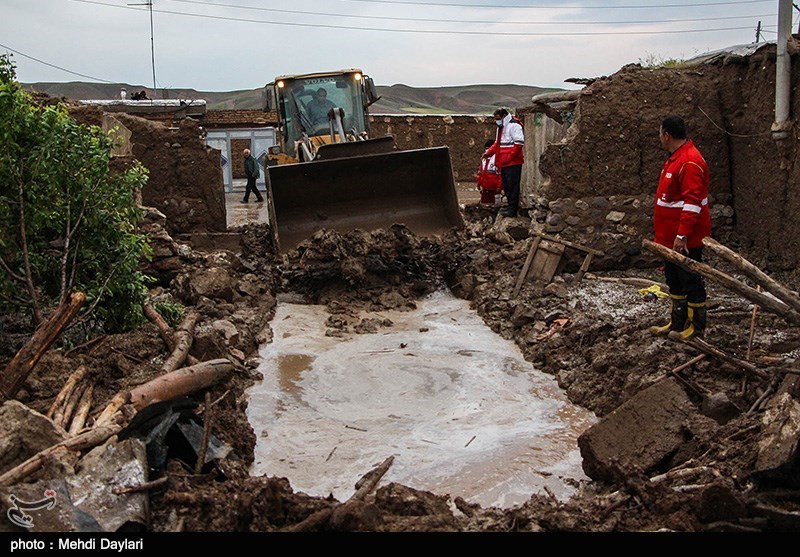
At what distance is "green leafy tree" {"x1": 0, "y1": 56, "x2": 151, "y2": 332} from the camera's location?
19.6 feet

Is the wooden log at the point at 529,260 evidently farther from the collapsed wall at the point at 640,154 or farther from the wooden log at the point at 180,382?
the wooden log at the point at 180,382

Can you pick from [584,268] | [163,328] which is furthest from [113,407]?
[584,268]

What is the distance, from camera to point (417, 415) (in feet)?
20.3

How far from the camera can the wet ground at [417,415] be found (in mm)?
5156

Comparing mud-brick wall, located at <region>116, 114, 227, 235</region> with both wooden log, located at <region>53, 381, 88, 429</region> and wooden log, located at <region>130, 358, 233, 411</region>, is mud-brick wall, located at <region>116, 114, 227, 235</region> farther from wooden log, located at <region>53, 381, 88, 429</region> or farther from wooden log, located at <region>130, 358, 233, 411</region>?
wooden log, located at <region>53, 381, 88, 429</region>

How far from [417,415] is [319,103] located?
8015mm

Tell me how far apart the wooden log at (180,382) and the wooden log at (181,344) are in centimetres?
18

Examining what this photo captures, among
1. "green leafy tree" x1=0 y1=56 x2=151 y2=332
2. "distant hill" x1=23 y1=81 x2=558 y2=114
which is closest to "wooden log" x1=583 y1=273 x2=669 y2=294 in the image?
"green leafy tree" x1=0 y1=56 x2=151 y2=332

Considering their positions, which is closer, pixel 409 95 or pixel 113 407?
pixel 113 407

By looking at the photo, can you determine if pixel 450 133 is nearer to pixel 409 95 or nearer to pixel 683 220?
pixel 409 95

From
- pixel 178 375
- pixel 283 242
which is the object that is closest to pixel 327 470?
pixel 178 375

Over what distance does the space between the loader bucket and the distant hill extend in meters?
21.3

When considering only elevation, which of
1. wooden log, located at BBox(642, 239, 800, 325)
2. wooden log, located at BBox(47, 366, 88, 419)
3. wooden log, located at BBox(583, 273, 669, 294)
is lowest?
wooden log, located at BBox(47, 366, 88, 419)

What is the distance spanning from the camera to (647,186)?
9430 millimetres
